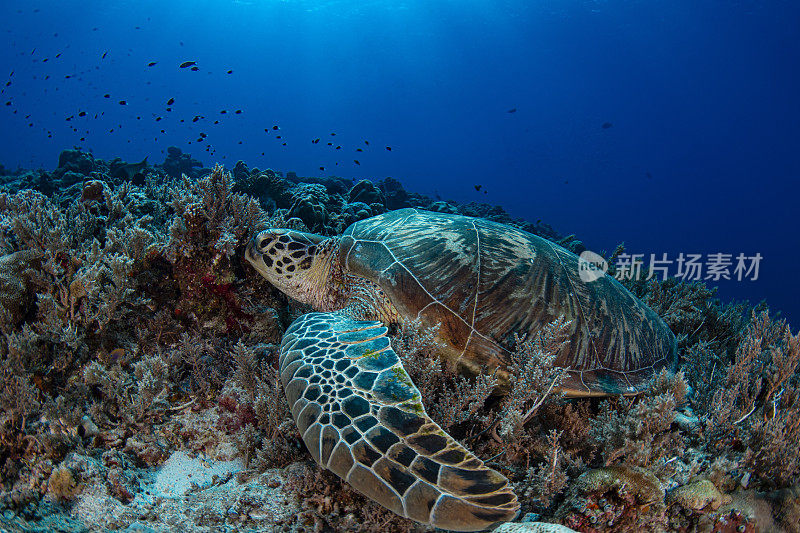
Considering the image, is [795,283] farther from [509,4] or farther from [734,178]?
Result: [509,4]

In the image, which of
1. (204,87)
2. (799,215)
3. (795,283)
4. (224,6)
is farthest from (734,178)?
(204,87)

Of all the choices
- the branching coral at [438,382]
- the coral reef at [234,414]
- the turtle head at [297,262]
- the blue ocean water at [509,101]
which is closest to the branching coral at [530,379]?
the coral reef at [234,414]

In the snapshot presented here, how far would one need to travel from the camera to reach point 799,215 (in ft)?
233

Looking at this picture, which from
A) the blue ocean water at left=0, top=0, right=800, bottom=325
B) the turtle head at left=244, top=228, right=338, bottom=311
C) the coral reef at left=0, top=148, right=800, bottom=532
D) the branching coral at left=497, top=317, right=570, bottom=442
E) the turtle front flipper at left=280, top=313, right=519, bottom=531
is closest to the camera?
the turtle front flipper at left=280, top=313, right=519, bottom=531

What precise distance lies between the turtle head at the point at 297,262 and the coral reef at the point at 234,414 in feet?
0.77

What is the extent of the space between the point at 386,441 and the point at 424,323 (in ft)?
3.29

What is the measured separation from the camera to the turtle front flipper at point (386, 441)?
130 cm

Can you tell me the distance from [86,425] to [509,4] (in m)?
83.0

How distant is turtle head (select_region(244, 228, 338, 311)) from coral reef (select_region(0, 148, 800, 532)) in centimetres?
23

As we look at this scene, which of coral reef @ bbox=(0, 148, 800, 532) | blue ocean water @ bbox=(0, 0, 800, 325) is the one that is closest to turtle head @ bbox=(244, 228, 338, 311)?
coral reef @ bbox=(0, 148, 800, 532)

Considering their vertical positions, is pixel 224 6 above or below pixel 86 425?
above

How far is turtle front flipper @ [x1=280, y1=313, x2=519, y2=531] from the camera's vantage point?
130cm

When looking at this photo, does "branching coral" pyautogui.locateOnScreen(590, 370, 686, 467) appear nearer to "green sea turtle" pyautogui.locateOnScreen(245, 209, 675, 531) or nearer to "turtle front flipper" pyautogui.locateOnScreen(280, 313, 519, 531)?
"green sea turtle" pyautogui.locateOnScreen(245, 209, 675, 531)

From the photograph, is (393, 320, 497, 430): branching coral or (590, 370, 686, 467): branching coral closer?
(590, 370, 686, 467): branching coral
